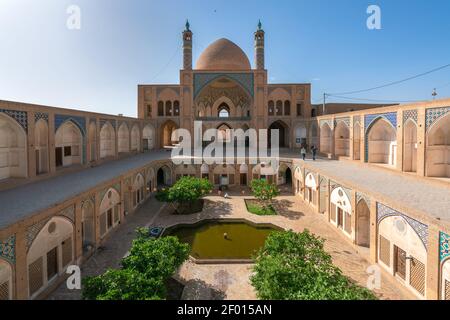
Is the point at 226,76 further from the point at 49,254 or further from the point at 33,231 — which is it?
the point at 33,231

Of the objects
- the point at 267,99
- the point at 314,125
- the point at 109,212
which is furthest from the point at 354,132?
the point at 109,212

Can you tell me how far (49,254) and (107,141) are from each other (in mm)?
9040

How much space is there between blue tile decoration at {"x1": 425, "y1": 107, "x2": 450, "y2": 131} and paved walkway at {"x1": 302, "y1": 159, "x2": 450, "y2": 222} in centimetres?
181

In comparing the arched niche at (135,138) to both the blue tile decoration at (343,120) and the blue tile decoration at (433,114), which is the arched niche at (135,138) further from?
the blue tile decoration at (433,114)

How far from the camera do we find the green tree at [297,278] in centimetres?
396

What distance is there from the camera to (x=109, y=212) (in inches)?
355

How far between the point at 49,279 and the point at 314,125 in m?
17.0

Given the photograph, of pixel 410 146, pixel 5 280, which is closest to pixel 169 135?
pixel 410 146

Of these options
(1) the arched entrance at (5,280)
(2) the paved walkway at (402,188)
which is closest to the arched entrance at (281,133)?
(2) the paved walkway at (402,188)

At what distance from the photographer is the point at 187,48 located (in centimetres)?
1964

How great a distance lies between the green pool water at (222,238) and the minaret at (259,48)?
43.2 ft

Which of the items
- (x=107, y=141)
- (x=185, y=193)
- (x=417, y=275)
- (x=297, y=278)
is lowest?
(x=417, y=275)

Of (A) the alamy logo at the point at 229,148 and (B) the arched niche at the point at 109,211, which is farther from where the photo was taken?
(A) the alamy logo at the point at 229,148

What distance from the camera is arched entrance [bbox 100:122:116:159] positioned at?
13.5 m
